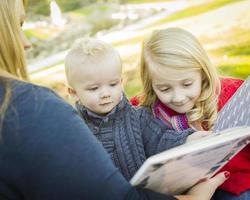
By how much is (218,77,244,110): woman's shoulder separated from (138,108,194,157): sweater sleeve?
0.23 meters

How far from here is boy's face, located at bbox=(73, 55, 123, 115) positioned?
178 cm

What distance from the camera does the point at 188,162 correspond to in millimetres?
1275

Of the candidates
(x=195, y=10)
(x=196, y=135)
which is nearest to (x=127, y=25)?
(x=195, y=10)

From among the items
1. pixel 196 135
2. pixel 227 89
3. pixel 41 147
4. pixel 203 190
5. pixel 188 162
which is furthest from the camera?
pixel 227 89

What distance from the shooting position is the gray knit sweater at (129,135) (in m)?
1.78

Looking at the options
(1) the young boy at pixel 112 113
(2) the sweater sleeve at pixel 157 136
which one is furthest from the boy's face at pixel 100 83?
(2) the sweater sleeve at pixel 157 136

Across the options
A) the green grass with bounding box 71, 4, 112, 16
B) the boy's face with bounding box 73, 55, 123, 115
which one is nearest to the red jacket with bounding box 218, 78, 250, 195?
the boy's face with bounding box 73, 55, 123, 115

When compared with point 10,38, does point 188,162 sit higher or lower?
lower

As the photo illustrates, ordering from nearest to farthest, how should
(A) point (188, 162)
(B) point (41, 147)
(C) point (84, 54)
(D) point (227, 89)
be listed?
(B) point (41, 147) < (A) point (188, 162) < (C) point (84, 54) < (D) point (227, 89)

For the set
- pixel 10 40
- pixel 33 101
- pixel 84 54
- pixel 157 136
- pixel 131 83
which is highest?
pixel 10 40

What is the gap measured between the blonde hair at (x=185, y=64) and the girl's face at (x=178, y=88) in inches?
0.8

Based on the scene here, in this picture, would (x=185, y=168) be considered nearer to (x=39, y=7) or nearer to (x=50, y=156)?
(x=50, y=156)

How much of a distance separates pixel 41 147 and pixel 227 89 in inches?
40.8

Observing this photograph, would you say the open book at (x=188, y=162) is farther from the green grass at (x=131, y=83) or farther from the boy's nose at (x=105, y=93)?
the green grass at (x=131, y=83)
